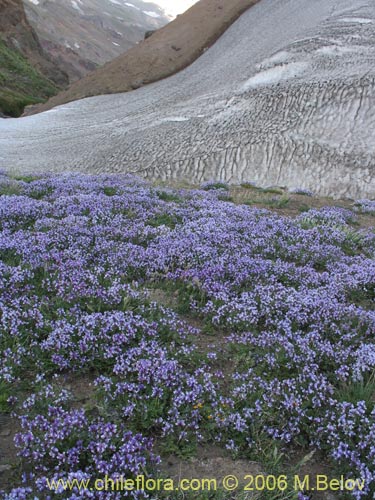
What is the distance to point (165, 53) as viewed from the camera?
26.0 meters

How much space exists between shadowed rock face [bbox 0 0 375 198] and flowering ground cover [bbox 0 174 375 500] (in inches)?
294

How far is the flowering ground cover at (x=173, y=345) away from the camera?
11.0ft

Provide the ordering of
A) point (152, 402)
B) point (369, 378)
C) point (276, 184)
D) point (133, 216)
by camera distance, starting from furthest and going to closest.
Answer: point (276, 184) → point (133, 216) → point (369, 378) → point (152, 402)

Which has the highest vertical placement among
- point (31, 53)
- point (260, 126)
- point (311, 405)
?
point (31, 53)

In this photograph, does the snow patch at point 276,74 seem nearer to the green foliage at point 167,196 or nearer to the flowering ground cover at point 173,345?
the green foliage at point 167,196

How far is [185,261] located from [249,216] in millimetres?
2923

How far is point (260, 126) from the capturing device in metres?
15.4

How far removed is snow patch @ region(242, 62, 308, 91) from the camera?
16438 mm

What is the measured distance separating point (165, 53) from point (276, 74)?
11.5 m

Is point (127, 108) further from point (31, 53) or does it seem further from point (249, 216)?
point (31, 53)

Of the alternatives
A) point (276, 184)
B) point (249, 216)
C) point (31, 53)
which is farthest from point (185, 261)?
point (31, 53)

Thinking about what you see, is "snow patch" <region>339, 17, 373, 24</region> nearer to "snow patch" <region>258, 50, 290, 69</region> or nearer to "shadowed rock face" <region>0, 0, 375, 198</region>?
"shadowed rock face" <region>0, 0, 375, 198</region>

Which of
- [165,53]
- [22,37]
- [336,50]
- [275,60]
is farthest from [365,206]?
[22,37]

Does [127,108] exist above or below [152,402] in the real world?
above
